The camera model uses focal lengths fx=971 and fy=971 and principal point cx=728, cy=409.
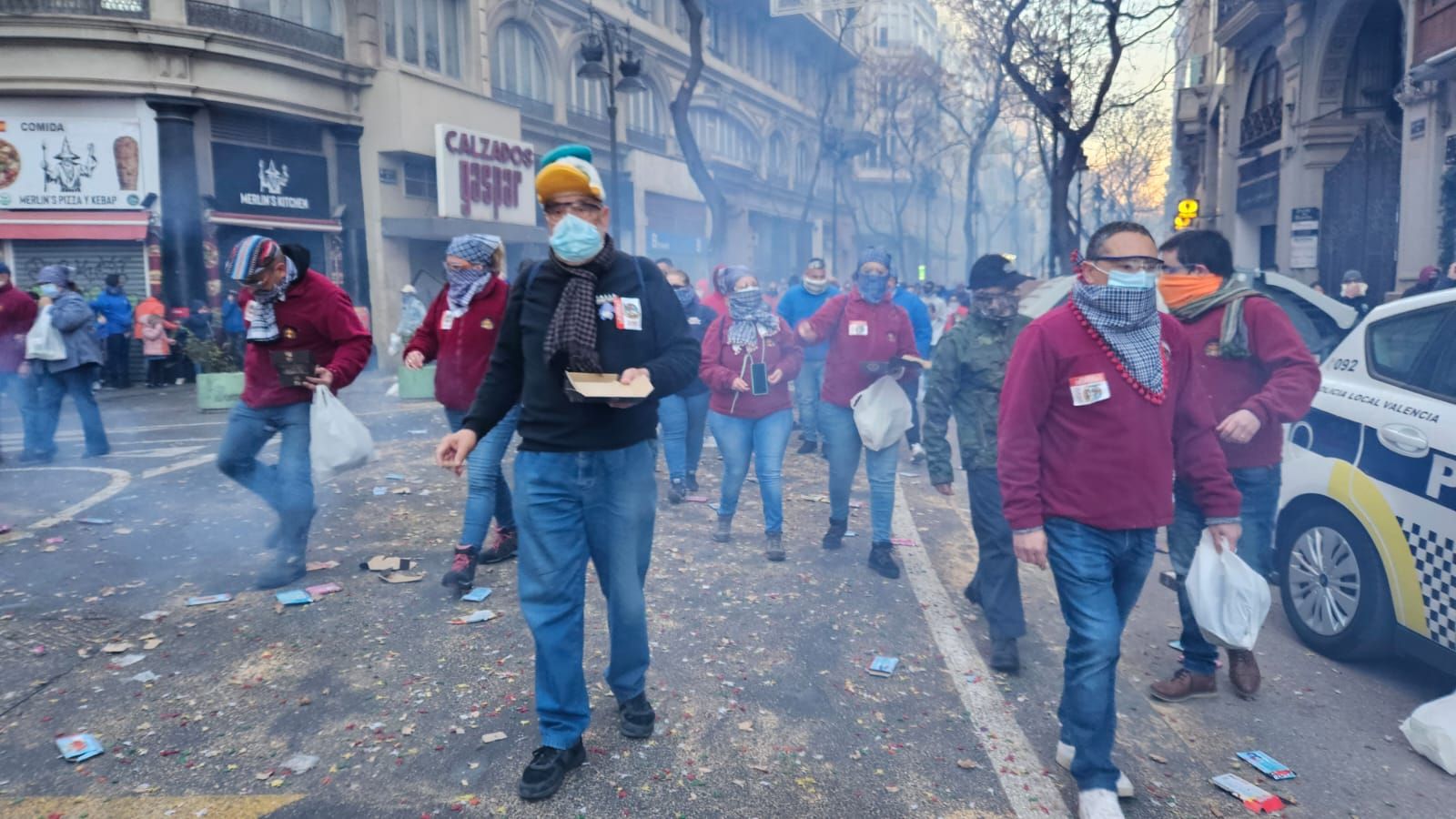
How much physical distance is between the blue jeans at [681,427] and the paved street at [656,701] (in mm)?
1696

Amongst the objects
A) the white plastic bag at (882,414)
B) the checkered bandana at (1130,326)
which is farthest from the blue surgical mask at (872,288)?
the checkered bandana at (1130,326)

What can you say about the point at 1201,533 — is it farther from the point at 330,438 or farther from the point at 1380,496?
the point at 330,438

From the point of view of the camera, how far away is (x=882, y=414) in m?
5.91

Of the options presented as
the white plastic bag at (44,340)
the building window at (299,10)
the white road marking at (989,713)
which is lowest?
the white road marking at (989,713)

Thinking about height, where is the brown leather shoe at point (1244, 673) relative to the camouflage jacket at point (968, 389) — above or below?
below

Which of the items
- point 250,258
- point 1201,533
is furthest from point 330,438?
point 1201,533

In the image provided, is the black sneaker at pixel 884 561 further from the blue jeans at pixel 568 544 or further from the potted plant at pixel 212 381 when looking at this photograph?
the potted plant at pixel 212 381

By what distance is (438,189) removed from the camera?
2191cm

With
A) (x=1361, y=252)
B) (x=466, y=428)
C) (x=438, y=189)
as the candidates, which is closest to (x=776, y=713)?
(x=466, y=428)

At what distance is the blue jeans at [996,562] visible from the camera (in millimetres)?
4590

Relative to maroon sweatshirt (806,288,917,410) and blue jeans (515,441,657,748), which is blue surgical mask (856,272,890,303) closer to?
maroon sweatshirt (806,288,917,410)

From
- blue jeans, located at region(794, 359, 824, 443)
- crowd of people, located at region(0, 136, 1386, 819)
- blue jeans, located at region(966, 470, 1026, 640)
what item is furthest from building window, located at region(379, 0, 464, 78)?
blue jeans, located at region(966, 470, 1026, 640)

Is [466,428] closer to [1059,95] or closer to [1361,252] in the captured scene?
[1059,95]

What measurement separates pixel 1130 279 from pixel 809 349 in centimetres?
696
